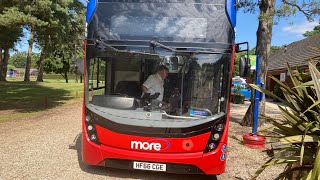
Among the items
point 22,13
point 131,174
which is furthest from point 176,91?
point 22,13

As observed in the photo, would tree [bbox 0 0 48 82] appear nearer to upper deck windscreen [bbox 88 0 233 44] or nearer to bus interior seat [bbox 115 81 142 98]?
upper deck windscreen [bbox 88 0 233 44]

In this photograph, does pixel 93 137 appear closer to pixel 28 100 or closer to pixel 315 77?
pixel 315 77

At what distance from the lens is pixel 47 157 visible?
6844 mm

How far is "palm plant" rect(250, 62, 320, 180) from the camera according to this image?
370cm

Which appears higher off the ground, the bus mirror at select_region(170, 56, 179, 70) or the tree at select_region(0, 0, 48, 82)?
the tree at select_region(0, 0, 48, 82)

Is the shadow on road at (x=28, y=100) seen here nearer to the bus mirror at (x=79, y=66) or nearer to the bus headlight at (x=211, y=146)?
the bus mirror at (x=79, y=66)

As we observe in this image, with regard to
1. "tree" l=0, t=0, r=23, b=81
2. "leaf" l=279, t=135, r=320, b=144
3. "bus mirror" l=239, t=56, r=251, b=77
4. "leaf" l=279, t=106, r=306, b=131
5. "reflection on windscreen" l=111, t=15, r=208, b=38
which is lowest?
"leaf" l=279, t=135, r=320, b=144

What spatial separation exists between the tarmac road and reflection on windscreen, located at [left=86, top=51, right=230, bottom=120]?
126 cm

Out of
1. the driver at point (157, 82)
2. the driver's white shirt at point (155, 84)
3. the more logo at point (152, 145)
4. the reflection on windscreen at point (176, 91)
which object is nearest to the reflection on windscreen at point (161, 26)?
the reflection on windscreen at point (176, 91)

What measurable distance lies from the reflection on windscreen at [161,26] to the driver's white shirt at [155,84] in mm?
755

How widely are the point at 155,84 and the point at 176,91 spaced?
0.40 metres

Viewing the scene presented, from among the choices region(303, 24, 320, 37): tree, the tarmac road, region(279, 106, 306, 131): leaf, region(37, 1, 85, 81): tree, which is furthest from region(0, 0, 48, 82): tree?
region(303, 24, 320, 37): tree

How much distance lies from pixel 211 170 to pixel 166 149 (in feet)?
2.70

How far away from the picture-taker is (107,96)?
19.6 ft
